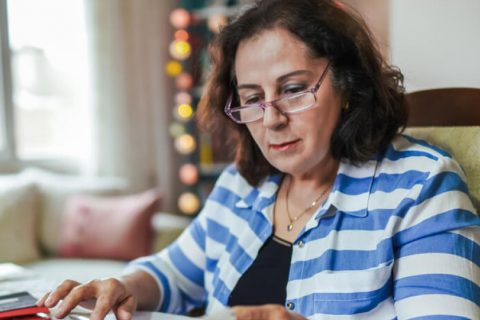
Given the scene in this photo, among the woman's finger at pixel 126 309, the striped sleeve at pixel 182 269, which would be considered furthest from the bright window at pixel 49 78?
the woman's finger at pixel 126 309

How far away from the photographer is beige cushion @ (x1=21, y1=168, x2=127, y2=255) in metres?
2.68

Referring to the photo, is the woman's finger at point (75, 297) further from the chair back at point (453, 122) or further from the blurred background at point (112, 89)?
the blurred background at point (112, 89)

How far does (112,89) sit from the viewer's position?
340 centimetres

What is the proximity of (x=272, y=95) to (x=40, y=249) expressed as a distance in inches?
80.8

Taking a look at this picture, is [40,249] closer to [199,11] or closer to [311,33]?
[199,11]

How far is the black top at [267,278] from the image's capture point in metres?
1.07

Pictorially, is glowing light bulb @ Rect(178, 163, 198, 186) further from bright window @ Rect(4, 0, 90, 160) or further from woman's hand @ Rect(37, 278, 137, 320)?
woman's hand @ Rect(37, 278, 137, 320)

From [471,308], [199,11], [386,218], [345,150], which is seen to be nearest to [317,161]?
[345,150]

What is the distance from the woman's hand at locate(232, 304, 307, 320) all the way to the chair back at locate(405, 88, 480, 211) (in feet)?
1.69

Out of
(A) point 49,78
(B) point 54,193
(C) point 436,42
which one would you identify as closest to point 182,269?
(C) point 436,42

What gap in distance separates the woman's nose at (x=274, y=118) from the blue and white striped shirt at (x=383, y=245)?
16 cm

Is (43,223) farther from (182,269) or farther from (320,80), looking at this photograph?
(320,80)

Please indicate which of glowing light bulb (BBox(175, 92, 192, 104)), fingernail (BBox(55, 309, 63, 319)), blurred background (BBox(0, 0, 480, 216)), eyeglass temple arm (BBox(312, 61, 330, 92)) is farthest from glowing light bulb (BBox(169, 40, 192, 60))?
fingernail (BBox(55, 309, 63, 319))

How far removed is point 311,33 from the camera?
3.45 feet
